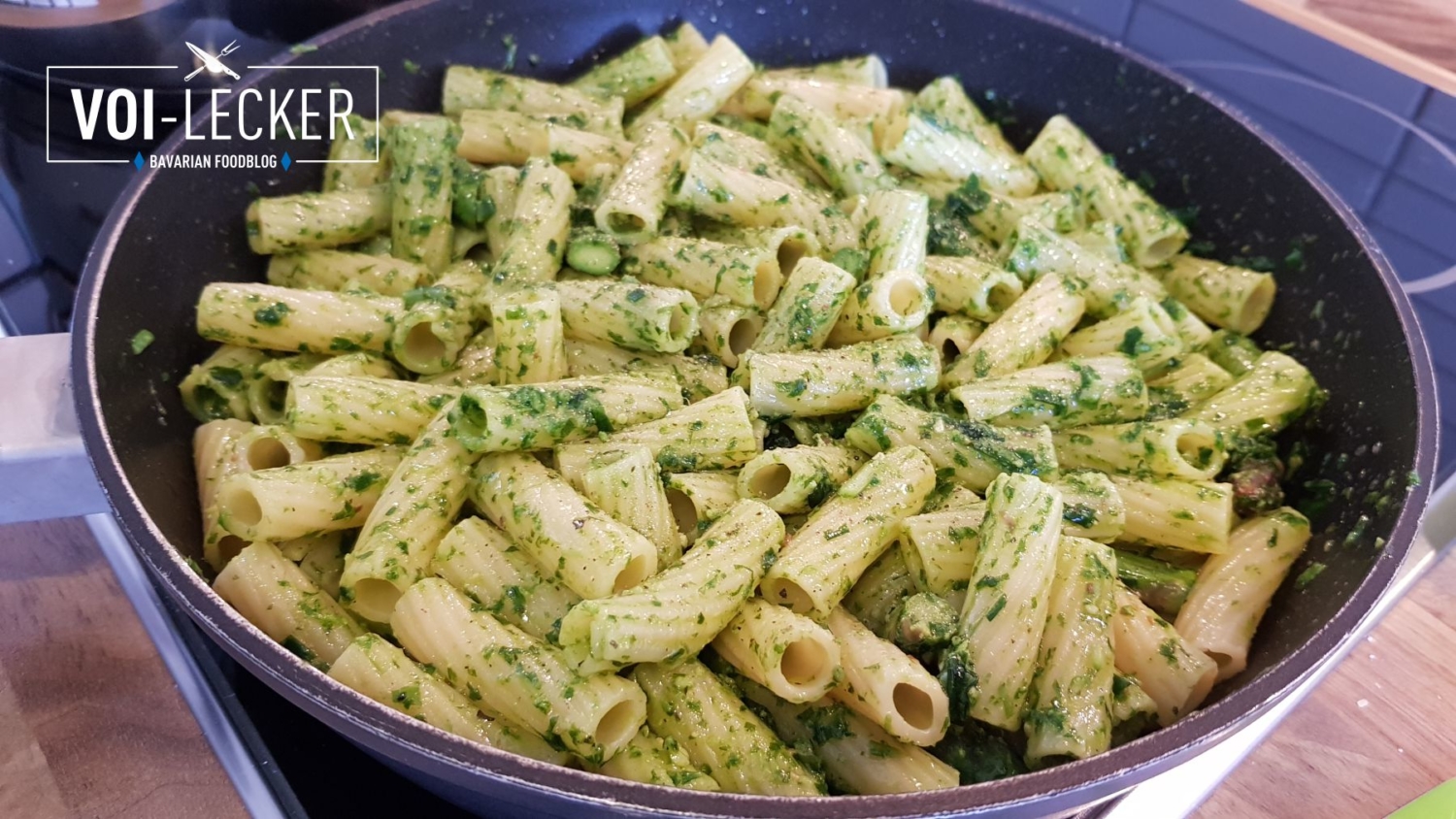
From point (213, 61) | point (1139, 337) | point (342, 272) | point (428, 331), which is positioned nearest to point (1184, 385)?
point (1139, 337)

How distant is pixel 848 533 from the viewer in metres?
1.46

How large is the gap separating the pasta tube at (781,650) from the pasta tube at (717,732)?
5 centimetres

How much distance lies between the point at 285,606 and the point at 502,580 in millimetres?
305

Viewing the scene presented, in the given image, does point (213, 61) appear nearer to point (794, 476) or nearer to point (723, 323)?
point (723, 323)

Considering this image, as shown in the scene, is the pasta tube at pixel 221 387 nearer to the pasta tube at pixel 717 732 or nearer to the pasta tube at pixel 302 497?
the pasta tube at pixel 302 497

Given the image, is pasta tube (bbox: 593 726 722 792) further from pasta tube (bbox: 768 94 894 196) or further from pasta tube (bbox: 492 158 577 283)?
pasta tube (bbox: 768 94 894 196)

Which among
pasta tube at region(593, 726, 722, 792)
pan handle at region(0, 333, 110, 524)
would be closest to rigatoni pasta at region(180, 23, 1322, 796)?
pasta tube at region(593, 726, 722, 792)

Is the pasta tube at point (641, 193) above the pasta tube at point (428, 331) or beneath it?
above

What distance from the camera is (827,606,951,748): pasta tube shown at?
4.31 feet

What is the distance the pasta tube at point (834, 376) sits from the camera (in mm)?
1634

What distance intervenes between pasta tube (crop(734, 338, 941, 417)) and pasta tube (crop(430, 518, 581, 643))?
0.44 meters

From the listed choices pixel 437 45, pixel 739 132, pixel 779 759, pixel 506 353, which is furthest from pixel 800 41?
pixel 779 759

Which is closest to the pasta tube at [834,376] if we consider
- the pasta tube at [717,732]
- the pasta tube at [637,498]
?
the pasta tube at [637,498]

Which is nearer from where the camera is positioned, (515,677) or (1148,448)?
(515,677)
